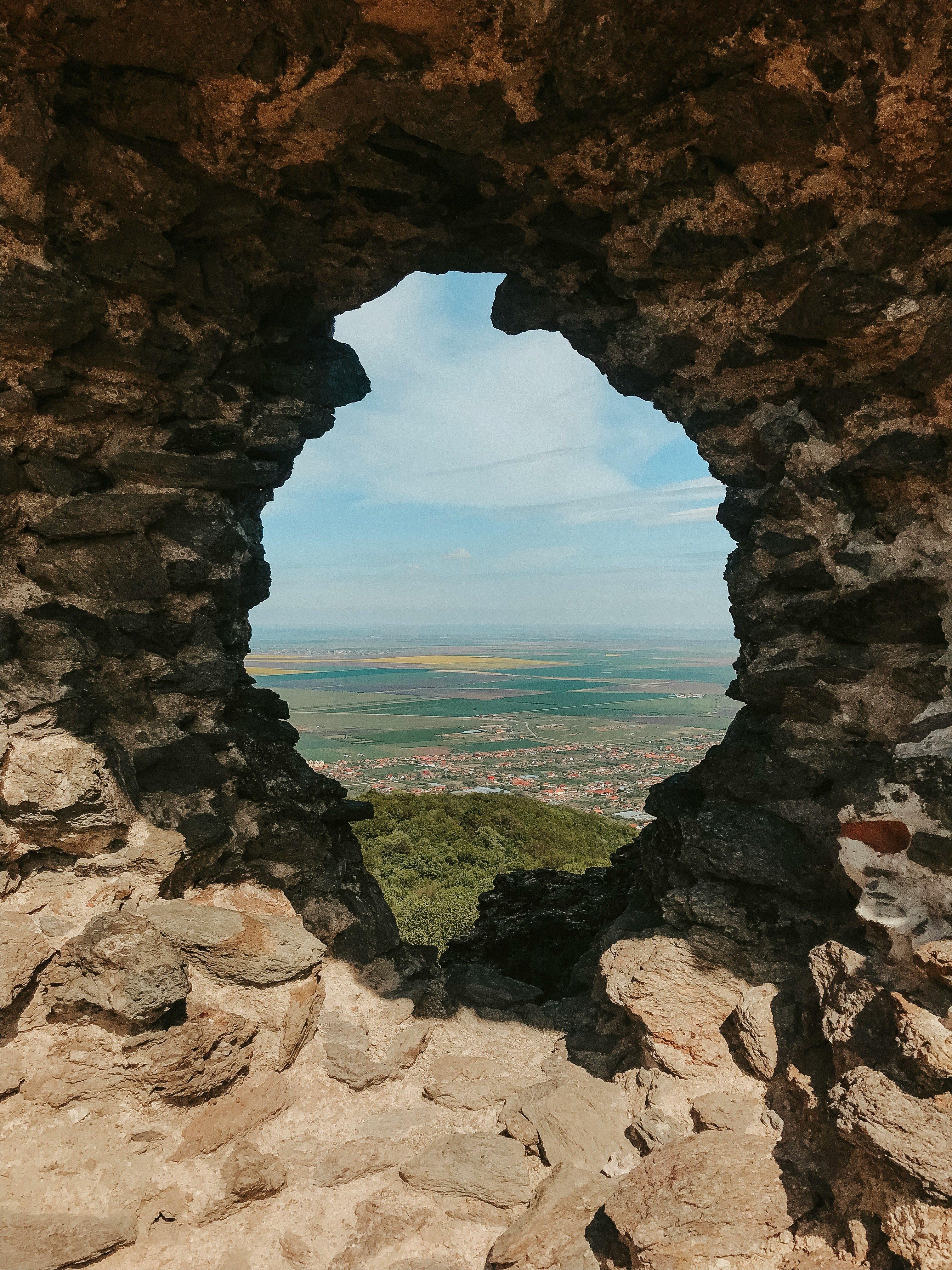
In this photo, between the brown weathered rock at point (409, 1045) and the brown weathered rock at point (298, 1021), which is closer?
the brown weathered rock at point (298, 1021)

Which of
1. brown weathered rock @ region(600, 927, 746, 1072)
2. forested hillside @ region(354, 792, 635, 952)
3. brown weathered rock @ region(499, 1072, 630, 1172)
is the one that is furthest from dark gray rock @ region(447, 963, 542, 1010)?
forested hillside @ region(354, 792, 635, 952)

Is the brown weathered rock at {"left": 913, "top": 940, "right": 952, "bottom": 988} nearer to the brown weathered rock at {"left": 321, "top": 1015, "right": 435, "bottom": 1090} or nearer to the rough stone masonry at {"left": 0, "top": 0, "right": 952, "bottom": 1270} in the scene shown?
the rough stone masonry at {"left": 0, "top": 0, "right": 952, "bottom": 1270}

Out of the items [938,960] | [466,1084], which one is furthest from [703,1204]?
[466,1084]

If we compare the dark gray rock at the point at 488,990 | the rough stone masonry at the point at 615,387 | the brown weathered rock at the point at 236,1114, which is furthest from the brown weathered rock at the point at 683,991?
the brown weathered rock at the point at 236,1114

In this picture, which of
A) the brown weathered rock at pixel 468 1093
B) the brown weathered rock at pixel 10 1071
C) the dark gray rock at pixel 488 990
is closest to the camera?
the brown weathered rock at pixel 10 1071

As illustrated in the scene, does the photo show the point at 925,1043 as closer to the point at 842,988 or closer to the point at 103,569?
the point at 842,988

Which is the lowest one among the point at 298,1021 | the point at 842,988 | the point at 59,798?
the point at 298,1021

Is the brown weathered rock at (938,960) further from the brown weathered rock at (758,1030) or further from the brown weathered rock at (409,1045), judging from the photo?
the brown weathered rock at (409,1045)

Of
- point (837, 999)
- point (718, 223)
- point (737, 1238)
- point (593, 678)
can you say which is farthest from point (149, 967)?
point (593, 678)
